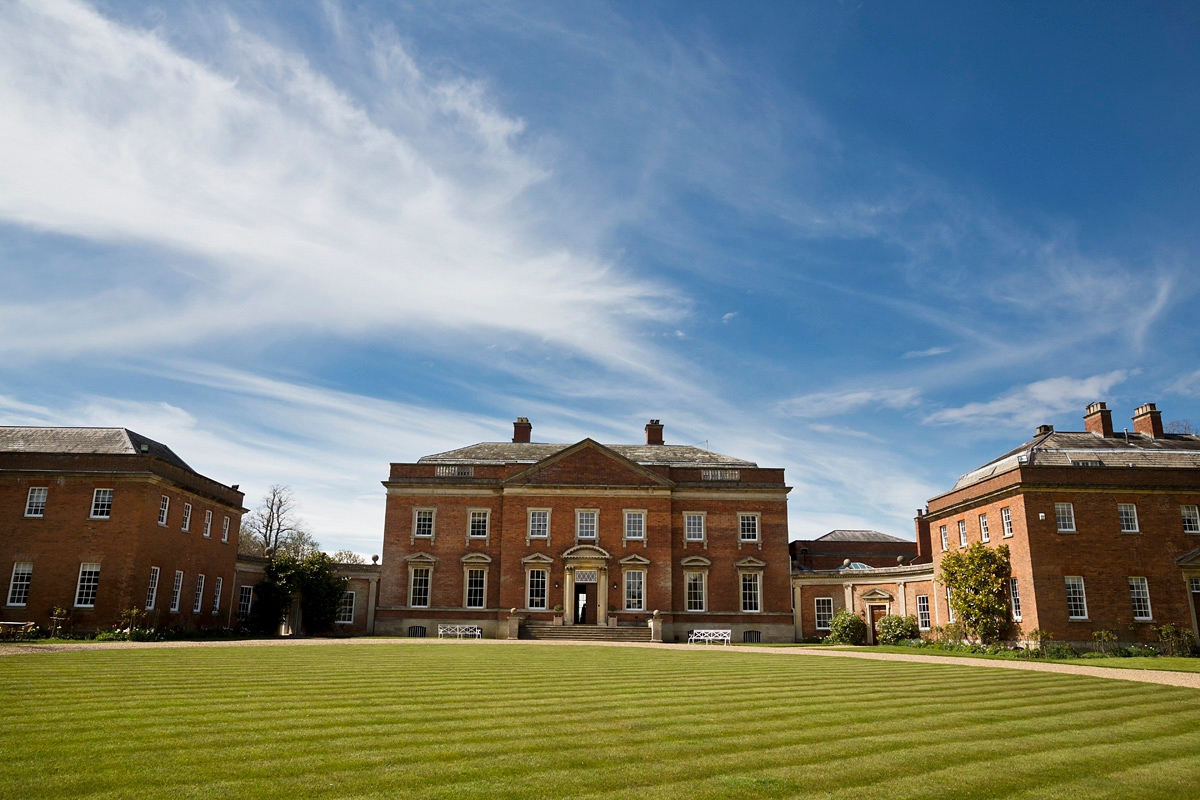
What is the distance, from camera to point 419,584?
39562mm

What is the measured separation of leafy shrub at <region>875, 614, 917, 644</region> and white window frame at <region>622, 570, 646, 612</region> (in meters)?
11.2

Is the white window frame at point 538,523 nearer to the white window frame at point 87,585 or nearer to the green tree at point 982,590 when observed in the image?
the white window frame at point 87,585

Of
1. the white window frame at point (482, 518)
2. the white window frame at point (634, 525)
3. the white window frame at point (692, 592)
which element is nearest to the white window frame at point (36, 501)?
the white window frame at point (482, 518)

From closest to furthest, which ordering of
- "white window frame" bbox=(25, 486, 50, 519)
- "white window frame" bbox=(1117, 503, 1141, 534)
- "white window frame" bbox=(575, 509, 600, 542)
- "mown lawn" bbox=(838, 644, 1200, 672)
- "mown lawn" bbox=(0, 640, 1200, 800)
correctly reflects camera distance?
1. "mown lawn" bbox=(0, 640, 1200, 800)
2. "mown lawn" bbox=(838, 644, 1200, 672)
3. "white window frame" bbox=(1117, 503, 1141, 534)
4. "white window frame" bbox=(25, 486, 50, 519)
5. "white window frame" bbox=(575, 509, 600, 542)

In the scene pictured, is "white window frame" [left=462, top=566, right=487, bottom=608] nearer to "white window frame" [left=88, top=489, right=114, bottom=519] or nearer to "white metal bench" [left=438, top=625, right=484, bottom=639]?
"white metal bench" [left=438, top=625, right=484, bottom=639]

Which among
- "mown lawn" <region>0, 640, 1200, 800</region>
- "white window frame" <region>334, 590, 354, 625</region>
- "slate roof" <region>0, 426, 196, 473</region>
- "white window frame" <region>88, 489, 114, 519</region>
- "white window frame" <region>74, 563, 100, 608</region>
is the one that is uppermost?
"slate roof" <region>0, 426, 196, 473</region>

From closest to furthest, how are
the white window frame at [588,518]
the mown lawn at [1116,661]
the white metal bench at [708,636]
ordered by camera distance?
the mown lawn at [1116,661] < the white metal bench at [708,636] < the white window frame at [588,518]

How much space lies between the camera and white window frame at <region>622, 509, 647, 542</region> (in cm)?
3978

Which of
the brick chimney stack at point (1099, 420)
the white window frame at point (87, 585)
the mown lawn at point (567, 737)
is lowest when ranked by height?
the mown lawn at point (567, 737)

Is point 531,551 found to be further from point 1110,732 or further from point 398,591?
point 1110,732

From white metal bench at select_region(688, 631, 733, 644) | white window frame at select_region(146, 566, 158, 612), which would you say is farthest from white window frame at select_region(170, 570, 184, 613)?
white metal bench at select_region(688, 631, 733, 644)

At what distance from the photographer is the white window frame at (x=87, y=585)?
28.8 metres

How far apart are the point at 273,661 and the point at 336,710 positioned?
864 centimetres

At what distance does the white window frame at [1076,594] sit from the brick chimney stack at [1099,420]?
28.6 ft
